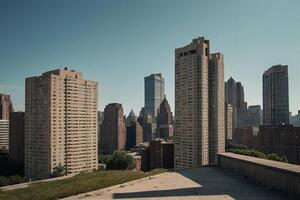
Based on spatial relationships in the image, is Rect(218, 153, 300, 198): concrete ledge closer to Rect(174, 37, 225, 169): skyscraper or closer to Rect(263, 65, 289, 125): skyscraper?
Rect(174, 37, 225, 169): skyscraper

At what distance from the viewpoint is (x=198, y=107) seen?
91.3 metres

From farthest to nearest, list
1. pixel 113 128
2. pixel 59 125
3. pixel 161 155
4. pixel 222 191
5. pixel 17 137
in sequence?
pixel 113 128
pixel 17 137
pixel 161 155
pixel 59 125
pixel 222 191

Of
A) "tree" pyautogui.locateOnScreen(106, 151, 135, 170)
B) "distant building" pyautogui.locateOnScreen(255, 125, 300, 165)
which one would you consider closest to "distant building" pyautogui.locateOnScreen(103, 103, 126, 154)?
"tree" pyautogui.locateOnScreen(106, 151, 135, 170)

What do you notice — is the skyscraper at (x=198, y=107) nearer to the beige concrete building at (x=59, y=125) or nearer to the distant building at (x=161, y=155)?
the distant building at (x=161, y=155)

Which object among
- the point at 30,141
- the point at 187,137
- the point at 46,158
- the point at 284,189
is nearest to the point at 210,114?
the point at 187,137

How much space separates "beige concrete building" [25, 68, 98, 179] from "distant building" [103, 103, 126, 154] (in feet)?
253

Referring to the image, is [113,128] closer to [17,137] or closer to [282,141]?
[17,137]

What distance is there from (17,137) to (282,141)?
3771 inches

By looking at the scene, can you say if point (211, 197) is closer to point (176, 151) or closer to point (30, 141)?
point (176, 151)

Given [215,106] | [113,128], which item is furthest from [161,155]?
[113,128]

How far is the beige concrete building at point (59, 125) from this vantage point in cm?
10038

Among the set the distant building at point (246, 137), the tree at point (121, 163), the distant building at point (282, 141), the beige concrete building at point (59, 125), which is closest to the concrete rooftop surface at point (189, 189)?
the tree at point (121, 163)

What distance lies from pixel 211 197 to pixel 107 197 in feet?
24.9

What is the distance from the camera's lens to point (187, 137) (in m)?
91.9
